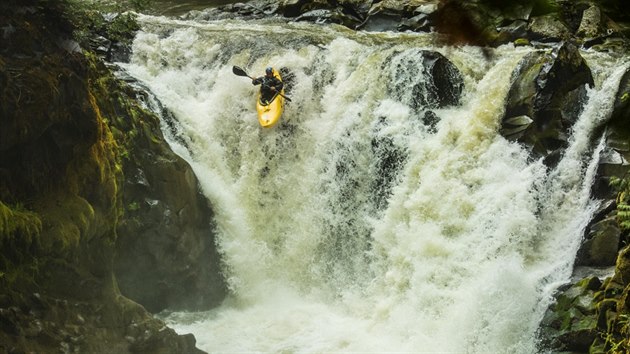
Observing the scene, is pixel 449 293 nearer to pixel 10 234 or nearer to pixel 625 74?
pixel 625 74

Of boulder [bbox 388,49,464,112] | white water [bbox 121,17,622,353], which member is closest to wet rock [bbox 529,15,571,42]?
white water [bbox 121,17,622,353]

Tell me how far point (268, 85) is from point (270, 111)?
1.39ft

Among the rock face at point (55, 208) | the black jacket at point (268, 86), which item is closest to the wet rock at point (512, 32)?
the black jacket at point (268, 86)

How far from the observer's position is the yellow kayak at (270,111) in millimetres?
9633

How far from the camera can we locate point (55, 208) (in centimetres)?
534

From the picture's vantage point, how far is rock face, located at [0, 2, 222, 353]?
484 cm

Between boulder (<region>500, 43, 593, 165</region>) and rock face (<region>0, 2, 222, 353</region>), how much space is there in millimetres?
5162

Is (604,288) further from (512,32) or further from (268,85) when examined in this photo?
(512,32)

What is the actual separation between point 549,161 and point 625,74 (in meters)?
1.83

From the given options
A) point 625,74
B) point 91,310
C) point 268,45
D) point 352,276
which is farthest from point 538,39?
point 91,310

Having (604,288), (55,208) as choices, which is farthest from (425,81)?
(55,208)

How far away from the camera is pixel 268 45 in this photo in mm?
11320

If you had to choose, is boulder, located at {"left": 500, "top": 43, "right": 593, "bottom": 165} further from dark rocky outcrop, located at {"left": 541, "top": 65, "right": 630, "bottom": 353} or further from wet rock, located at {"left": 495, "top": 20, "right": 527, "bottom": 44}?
wet rock, located at {"left": 495, "top": 20, "right": 527, "bottom": 44}

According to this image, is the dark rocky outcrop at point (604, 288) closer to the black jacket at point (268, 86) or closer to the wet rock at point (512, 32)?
the wet rock at point (512, 32)
